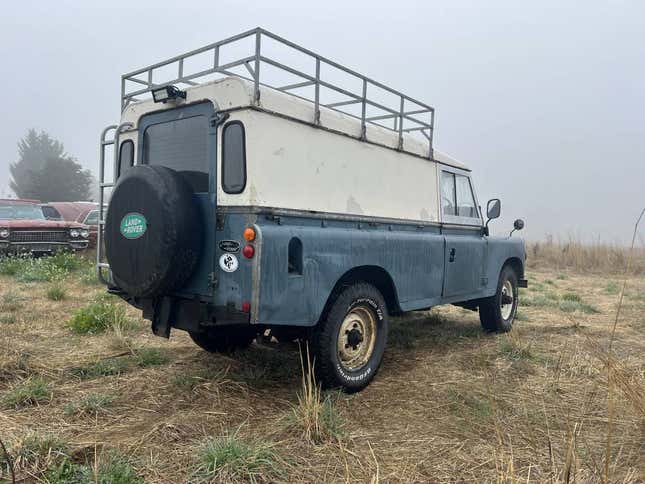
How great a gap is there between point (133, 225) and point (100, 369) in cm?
157

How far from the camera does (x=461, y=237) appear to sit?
5.79 meters

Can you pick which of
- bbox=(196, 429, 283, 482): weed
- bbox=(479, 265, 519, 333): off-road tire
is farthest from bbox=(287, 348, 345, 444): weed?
bbox=(479, 265, 519, 333): off-road tire

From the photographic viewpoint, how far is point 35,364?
169 inches

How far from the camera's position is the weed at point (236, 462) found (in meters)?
2.55

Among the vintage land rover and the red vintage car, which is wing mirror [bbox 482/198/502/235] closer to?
the vintage land rover

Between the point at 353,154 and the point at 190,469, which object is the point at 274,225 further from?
the point at 190,469

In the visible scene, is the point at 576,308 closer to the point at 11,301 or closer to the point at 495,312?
the point at 495,312

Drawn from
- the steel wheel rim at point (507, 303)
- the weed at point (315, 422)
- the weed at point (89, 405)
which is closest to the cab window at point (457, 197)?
the steel wheel rim at point (507, 303)

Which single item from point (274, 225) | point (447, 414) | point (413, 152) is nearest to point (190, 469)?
point (274, 225)

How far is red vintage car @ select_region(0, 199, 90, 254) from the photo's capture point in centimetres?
1167

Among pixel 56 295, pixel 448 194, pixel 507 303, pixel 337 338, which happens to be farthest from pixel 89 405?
pixel 507 303

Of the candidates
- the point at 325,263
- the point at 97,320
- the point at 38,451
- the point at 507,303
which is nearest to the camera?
the point at 38,451

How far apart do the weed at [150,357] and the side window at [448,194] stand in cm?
353

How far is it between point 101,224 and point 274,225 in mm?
1999
